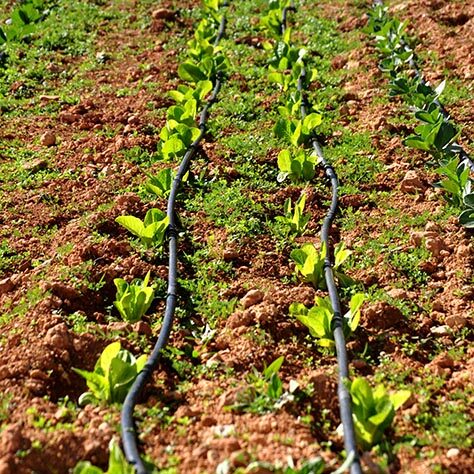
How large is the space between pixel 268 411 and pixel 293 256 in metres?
1.20

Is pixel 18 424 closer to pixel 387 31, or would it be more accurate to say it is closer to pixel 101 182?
pixel 101 182

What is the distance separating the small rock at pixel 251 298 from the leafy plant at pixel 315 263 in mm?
317

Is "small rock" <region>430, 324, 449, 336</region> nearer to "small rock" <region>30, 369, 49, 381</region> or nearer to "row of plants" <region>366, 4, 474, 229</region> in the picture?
"row of plants" <region>366, 4, 474, 229</region>

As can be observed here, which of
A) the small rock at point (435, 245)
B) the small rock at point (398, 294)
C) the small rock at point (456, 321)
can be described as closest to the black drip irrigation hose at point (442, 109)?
the small rock at point (435, 245)

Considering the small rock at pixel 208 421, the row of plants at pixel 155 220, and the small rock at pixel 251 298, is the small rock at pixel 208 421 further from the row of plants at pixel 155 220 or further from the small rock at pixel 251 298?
the small rock at pixel 251 298

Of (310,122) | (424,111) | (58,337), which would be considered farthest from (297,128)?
(58,337)

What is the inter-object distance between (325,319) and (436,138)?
2091mm

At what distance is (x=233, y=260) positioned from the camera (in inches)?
160

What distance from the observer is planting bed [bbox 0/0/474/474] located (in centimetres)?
277

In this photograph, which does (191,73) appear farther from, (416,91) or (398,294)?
(398,294)

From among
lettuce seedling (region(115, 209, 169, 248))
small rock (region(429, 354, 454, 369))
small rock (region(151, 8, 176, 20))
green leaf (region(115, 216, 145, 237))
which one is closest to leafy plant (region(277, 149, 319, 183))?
lettuce seedling (region(115, 209, 169, 248))

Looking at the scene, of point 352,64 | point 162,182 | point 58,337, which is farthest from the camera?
point 352,64

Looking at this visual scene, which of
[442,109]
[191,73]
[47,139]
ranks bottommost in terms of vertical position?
[442,109]

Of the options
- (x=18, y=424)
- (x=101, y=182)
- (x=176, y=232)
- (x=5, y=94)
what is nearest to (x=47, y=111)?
(x=5, y=94)
